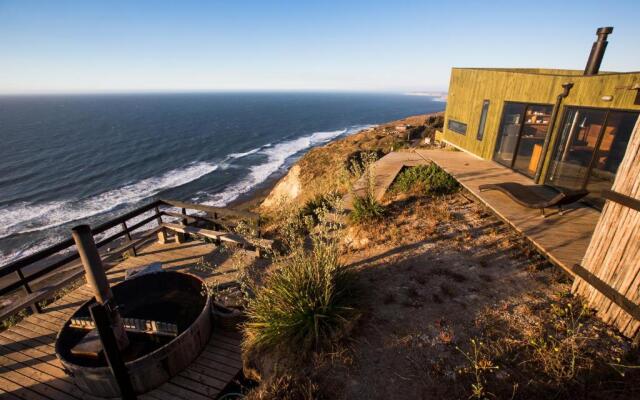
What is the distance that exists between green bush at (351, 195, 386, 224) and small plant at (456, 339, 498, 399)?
519cm

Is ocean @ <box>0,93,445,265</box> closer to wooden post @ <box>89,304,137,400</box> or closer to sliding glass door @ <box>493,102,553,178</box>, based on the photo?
sliding glass door @ <box>493,102,553,178</box>

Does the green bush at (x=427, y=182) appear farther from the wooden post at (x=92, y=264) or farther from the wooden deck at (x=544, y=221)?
the wooden post at (x=92, y=264)

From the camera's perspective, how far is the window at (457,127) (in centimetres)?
1543

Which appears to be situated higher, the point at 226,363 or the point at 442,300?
the point at 442,300

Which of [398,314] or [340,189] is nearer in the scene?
[398,314]

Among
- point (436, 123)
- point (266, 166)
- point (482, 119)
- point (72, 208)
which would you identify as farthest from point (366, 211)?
point (266, 166)

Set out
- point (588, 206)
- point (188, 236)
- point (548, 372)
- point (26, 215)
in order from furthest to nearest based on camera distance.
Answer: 1. point (26, 215)
2. point (188, 236)
3. point (588, 206)
4. point (548, 372)

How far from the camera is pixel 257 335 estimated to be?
17.2 feet

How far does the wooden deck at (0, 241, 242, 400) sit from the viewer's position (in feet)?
17.9

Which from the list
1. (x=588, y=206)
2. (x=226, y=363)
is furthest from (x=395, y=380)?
(x=588, y=206)

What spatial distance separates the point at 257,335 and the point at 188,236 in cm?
655

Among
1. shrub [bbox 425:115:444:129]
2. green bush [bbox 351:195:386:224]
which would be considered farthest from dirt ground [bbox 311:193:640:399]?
shrub [bbox 425:115:444:129]

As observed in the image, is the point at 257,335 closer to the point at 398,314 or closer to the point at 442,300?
the point at 398,314

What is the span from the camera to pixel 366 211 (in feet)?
31.4
